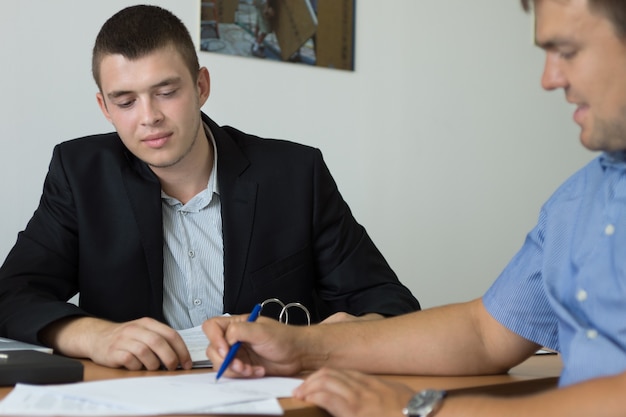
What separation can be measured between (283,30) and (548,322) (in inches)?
78.4

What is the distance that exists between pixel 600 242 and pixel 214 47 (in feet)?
6.45

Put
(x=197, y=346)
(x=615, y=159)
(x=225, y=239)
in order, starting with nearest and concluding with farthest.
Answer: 1. (x=615, y=159)
2. (x=197, y=346)
3. (x=225, y=239)

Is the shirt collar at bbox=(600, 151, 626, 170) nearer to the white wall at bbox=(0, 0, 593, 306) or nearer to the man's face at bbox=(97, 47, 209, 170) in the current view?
the man's face at bbox=(97, 47, 209, 170)

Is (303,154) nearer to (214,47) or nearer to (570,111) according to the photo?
(214,47)

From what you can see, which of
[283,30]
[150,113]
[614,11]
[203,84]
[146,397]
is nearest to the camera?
[146,397]

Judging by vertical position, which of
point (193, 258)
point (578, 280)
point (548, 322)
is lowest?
point (193, 258)

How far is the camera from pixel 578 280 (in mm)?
1310

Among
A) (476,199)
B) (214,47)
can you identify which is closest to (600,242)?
(214,47)

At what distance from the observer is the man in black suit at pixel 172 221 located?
209cm

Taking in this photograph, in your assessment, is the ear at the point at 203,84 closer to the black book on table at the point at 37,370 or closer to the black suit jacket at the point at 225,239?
the black suit jacket at the point at 225,239

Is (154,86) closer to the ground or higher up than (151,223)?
higher up

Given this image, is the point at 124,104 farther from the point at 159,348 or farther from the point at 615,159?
the point at 615,159

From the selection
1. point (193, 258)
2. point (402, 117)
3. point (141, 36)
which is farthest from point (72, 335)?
point (402, 117)

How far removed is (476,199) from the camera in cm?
381
